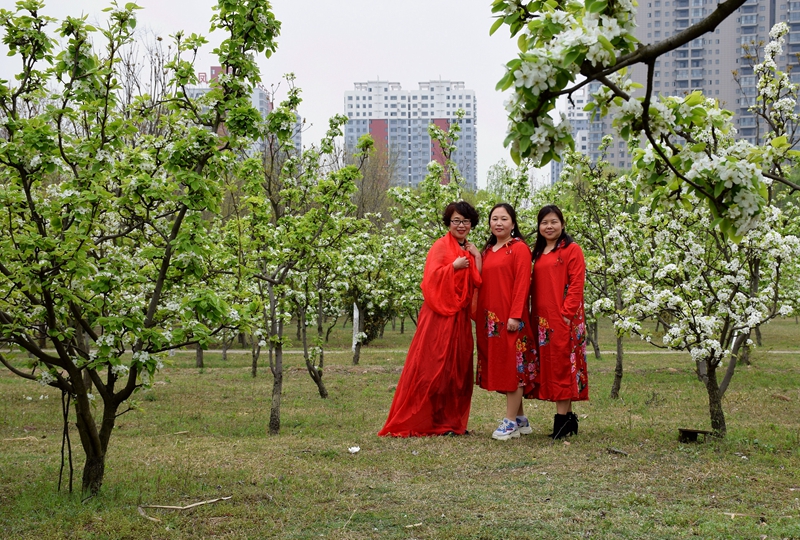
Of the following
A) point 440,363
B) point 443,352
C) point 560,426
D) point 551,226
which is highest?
point 551,226

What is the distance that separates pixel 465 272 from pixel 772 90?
122 inches

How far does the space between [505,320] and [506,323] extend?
3 centimetres

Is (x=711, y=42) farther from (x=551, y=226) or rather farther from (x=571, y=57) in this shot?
(x=571, y=57)

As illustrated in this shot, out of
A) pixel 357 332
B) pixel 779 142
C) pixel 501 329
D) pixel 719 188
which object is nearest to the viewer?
pixel 719 188

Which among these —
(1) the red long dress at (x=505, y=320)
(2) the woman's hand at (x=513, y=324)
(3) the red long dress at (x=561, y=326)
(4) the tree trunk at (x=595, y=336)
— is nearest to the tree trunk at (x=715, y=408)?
(3) the red long dress at (x=561, y=326)

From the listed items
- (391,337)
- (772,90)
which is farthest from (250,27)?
(391,337)

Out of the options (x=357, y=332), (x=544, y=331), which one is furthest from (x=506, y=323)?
(x=357, y=332)

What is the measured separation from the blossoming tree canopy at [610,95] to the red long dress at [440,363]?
4.35m

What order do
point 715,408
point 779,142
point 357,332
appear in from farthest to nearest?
point 357,332 < point 715,408 < point 779,142

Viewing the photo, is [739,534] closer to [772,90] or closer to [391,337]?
[772,90]

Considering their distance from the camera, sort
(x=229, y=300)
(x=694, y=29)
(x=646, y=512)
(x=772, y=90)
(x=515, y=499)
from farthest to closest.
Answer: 1. (x=772, y=90)
2. (x=229, y=300)
3. (x=515, y=499)
4. (x=646, y=512)
5. (x=694, y=29)

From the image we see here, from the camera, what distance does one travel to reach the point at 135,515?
4.19m

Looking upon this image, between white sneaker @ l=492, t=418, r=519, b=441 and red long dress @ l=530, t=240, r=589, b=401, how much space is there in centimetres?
34

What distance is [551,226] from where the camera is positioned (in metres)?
6.48
